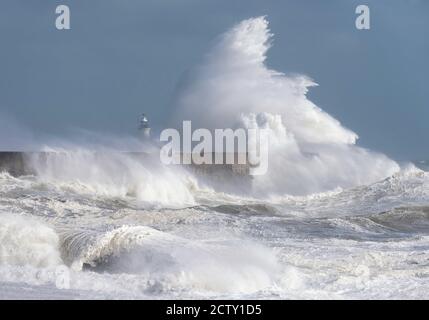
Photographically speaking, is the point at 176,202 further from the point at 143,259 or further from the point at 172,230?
the point at 143,259

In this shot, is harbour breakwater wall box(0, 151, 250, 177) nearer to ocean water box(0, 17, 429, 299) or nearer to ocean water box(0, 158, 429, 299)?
ocean water box(0, 17, 429, 299)

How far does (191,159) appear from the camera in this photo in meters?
28.5

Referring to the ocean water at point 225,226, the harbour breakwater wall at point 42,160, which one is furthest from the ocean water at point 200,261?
the harbour breakwater wall at point 42,160

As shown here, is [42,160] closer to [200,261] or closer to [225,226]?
[225,226]

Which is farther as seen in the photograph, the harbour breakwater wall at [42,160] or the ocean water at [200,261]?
the harbour breakwater wall at [42,160]

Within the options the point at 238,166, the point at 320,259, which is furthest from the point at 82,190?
the point at 320,259

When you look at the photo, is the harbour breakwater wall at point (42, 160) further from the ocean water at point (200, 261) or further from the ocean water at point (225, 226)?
the ocean water at point (200, 261)

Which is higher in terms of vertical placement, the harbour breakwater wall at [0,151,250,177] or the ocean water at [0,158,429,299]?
the harbour breakwater wall at [0,151,250,177]

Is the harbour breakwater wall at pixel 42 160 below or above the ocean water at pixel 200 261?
above

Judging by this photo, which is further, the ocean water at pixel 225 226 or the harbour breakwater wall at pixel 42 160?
the harbour breakwater wall at pixel 42 160

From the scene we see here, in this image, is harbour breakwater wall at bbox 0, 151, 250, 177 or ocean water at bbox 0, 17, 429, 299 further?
harbour breakwater wall at bbox 0, 151, 250, 177

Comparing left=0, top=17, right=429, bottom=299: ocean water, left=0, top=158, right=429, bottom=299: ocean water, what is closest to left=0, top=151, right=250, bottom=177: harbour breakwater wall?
left=0, top=17, right=429, bottom=299: ocean water
